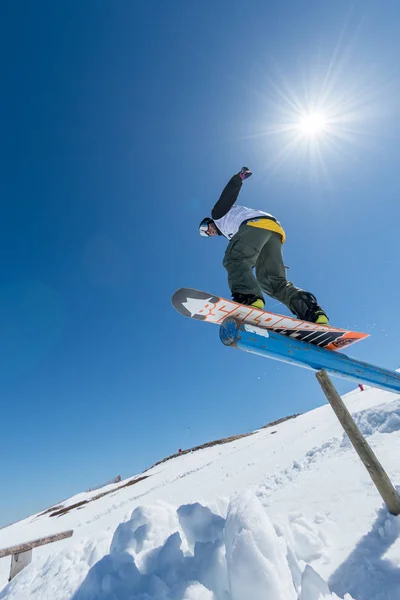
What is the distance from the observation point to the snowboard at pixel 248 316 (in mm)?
2973

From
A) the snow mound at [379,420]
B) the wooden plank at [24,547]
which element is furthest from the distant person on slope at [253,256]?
the snow mound at [379,420]

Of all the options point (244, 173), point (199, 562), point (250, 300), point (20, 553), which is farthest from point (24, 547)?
point (244, 173)

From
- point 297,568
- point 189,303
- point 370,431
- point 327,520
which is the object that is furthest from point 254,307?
point 370,431

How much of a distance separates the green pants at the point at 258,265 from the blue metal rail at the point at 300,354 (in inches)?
19.0

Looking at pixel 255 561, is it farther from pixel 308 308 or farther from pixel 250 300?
pixel 308 308

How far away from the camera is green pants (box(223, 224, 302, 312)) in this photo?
11.1 feet

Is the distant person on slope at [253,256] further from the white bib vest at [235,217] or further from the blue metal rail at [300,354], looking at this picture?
the blue metal rail at [300,354]

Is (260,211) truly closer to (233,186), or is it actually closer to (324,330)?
(233,186)

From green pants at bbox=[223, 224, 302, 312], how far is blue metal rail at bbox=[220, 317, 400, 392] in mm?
482

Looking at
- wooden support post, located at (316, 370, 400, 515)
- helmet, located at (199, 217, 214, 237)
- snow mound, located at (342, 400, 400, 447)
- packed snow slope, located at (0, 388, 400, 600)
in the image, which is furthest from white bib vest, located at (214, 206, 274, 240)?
snow mound, located at (342, 400, 400, 447)

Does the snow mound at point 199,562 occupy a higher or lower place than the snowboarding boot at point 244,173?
lower

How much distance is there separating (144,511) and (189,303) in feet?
7.59

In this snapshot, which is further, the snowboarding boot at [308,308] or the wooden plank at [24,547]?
the wooden plank at [24,547]

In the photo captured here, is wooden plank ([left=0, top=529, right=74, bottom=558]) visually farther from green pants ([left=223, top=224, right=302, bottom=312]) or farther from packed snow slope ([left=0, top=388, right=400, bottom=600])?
green pants ([left=223, top=224, right=302, bottom=312])
